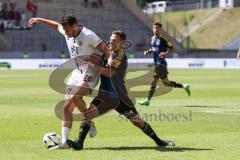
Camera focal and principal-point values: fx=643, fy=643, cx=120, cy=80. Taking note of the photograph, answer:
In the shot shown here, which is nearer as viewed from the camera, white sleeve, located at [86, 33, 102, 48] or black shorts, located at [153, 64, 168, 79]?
white sleeve, located at [86, 33, 102, 48]

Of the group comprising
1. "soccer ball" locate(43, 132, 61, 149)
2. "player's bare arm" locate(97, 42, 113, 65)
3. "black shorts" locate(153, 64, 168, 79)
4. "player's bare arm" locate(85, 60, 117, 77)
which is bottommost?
"black shorts" locate(153, 64, 168, 79)

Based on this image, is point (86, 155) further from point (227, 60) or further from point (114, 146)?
point (227, 60)

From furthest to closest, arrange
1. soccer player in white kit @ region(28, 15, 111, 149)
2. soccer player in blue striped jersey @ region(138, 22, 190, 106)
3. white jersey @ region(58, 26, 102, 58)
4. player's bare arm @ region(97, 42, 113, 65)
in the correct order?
soccer player in blue striped jersey @ region(138, 22, 190, 106) < white jersey @ region(58, 26, 102, 58) < soccer player in white kit @ region(28, 15, 111, 149) < player's bare arm @ region(97, 42, 113, 65)

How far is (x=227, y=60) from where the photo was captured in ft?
188

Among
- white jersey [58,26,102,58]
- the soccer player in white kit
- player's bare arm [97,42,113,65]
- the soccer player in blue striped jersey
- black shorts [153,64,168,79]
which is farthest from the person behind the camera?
black shorts [153,64,168,79]

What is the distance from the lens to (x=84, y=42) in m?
11.2

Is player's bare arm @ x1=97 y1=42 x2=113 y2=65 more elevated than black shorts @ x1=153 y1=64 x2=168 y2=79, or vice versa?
player's bare arm @ x1=97 y1=42 x2=113 y2=65

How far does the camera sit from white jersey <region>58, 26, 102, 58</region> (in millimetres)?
11156

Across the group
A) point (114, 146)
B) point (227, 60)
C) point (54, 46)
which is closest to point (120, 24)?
point (54, 46)

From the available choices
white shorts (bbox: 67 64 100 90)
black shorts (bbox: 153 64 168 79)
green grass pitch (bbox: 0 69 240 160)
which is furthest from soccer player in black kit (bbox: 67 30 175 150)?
black shorts (bbox: 153 64 168 79)

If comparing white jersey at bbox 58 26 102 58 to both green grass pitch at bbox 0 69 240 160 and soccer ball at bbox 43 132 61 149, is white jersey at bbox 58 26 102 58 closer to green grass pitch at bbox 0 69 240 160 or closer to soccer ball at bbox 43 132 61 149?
soccer ball at bbox 43 132 61 149

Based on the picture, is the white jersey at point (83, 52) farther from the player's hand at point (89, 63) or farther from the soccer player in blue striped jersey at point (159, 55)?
the soccer player in blue striped jersey at point (159, 55)

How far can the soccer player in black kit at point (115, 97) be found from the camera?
1085 cm

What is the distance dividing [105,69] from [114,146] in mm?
1434
